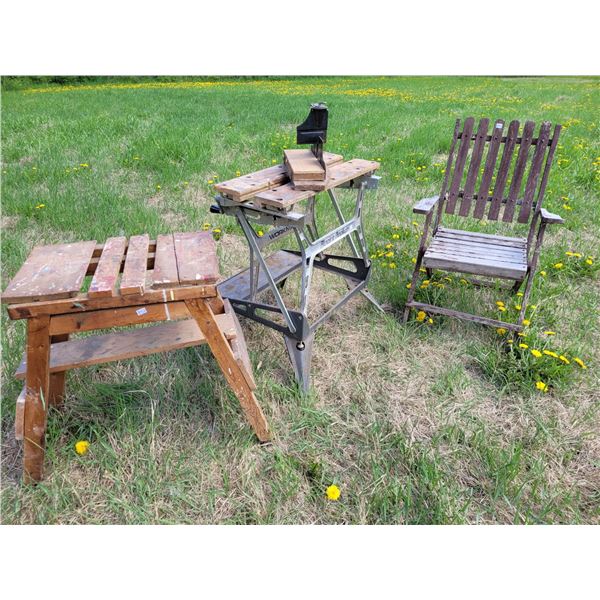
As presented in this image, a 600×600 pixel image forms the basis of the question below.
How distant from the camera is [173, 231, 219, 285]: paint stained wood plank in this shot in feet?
5.64

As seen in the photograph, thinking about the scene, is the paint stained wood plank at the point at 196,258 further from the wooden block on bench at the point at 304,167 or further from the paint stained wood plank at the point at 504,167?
the paint stained wood plank at the point at 504,167

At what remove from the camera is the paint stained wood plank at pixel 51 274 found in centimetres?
159

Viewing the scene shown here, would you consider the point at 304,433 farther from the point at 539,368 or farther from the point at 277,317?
Answer: the point at 539,368

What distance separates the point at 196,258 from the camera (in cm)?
187

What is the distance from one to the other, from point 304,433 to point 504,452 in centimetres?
94

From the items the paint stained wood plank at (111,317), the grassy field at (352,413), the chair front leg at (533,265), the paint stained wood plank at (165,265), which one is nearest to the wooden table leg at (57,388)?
the grassy field at (352,413)

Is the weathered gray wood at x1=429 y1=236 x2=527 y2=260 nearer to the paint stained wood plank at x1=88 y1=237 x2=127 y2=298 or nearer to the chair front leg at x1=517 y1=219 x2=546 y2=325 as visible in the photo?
the chair front leg at x1=517 y1=219 x2=546 y2=325

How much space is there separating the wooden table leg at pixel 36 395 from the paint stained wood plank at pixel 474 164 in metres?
2.77

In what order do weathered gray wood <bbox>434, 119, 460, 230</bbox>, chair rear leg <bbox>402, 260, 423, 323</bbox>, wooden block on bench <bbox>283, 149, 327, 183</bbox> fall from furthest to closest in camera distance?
weathered gray wood <bbox>434, 119, 460, 230</bbox> → chair rear leg <bbox>402, 260, 423, 323</bbox> → wooden block on bench <bbox>283, 149, 327, 183</bbox>

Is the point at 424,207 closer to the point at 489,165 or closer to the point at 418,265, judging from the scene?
the point at 418,265

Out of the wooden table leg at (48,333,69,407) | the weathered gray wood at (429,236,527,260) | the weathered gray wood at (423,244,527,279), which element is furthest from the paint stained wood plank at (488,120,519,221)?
the wooden table leg at (48,333,69,407)

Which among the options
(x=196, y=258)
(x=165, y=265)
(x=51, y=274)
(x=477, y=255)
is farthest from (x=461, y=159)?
(x=51, y=274)

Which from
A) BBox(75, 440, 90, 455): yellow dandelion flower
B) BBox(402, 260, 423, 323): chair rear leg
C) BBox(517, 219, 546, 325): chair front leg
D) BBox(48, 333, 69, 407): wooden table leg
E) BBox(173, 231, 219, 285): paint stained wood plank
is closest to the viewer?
BBox(173, 231, 219, 285): paint stained wood plank

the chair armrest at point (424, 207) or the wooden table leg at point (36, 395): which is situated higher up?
the chair armrest at point (424, 207)
